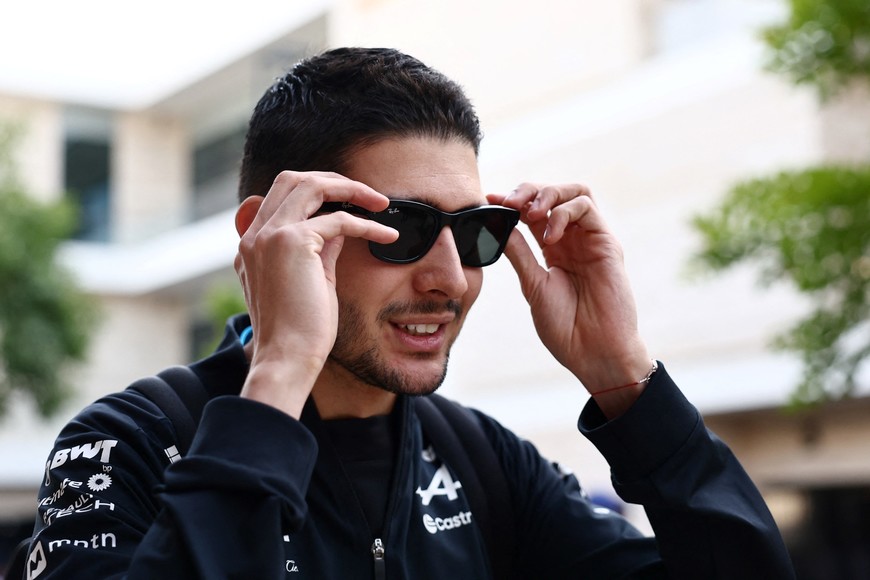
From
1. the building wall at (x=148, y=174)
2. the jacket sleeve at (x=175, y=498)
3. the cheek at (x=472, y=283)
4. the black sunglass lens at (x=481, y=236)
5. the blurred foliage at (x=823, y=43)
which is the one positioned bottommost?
the jacket sleeve at (x=175, y=498)

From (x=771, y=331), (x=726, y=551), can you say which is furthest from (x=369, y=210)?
(x=771, y=331)

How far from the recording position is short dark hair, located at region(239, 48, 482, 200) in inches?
92.7

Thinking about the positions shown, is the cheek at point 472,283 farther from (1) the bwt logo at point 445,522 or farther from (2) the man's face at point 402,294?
(1) the bwt logo at point 445,522

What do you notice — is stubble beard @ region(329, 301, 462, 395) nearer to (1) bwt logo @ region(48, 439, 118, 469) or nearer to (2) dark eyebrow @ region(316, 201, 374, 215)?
(2) dark eyebrow @ region(316, 201, 374, 215)

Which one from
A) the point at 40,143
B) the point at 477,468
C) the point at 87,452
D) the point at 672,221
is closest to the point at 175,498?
the point at 87,452

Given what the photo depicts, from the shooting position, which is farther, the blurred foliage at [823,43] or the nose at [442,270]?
the blurred foliage at [823,43]

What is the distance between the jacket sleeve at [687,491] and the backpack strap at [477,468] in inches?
10.0

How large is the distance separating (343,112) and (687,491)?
1010mm

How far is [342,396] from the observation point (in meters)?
2.38

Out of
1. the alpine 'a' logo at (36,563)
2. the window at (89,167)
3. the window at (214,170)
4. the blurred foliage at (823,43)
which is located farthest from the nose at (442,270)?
the window at (89,167)

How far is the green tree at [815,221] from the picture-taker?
6.63 metres

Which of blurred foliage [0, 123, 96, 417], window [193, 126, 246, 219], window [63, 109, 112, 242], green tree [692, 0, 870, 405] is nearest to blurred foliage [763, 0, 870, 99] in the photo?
green tree [692, 0, 870, 405]

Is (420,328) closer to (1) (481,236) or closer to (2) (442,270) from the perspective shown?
(2) (442,270)

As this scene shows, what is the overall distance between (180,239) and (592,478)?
1157 centimetres
